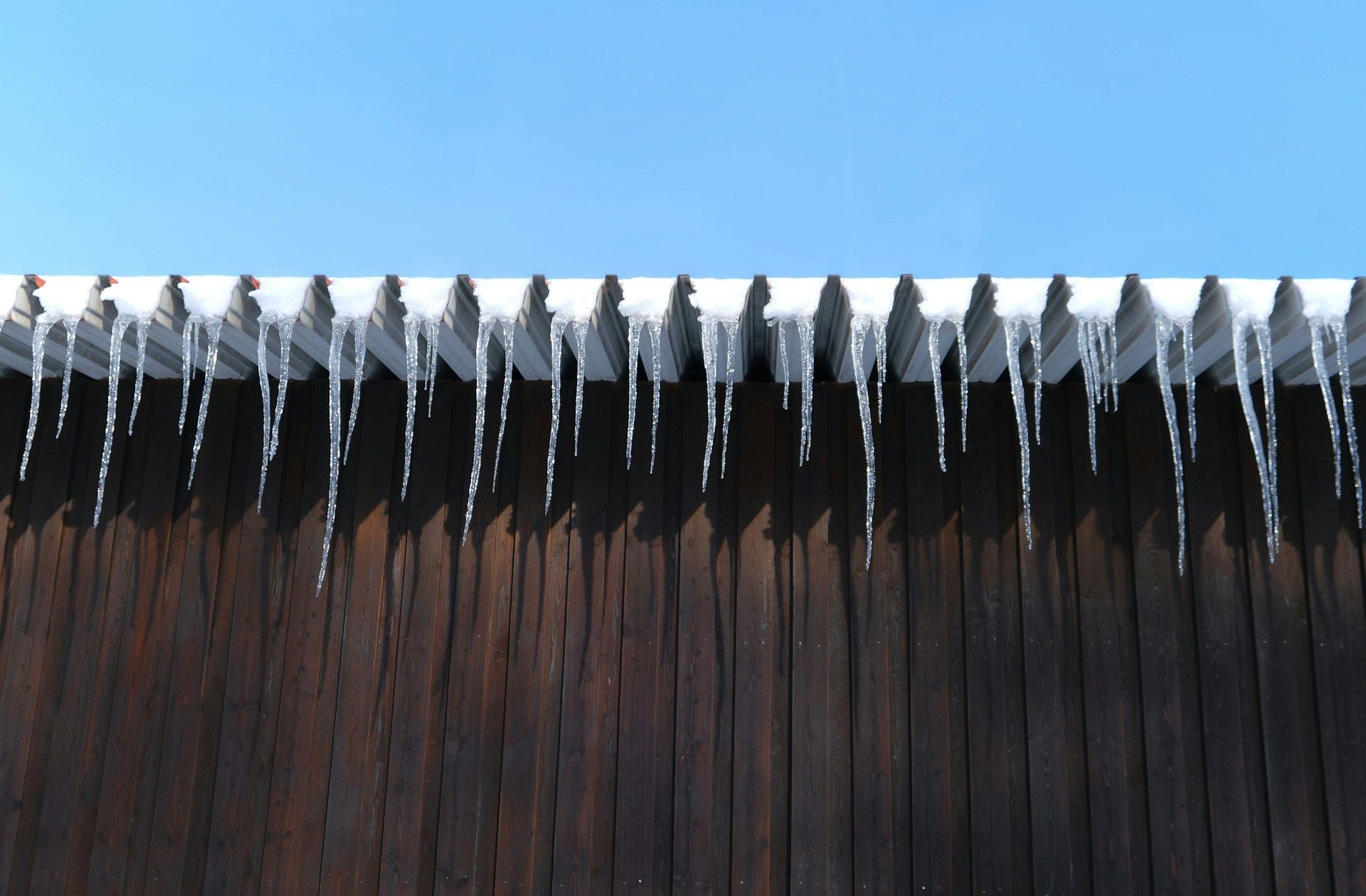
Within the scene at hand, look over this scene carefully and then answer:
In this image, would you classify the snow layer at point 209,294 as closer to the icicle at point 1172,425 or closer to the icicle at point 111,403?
the icicle at point 111,403

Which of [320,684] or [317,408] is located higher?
[317,408]

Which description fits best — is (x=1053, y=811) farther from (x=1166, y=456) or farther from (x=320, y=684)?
(x=320, y=684)

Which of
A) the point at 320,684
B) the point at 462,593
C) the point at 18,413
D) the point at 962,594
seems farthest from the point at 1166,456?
the point at 18,413

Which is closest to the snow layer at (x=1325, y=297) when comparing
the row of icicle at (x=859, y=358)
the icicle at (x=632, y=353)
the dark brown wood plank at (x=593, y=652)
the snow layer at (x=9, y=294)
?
the row of icicle at (x=859, y=358)

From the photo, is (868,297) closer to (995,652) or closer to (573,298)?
(573,298)

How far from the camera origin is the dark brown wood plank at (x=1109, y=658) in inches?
118

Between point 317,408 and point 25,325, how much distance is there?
0.97m

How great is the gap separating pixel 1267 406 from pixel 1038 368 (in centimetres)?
67

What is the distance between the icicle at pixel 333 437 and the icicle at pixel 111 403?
623 mm

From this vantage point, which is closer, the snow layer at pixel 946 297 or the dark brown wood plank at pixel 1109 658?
the snow layer at pixel 946 297

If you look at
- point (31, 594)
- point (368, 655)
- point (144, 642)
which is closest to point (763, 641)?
point (368, 655)

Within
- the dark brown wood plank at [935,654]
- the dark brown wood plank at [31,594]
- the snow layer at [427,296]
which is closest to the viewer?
the snow layer at [427,296]

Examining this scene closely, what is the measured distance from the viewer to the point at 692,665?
3.25 metres

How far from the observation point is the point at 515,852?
10.2ft
